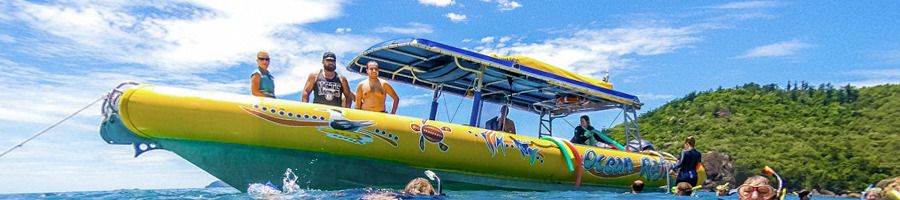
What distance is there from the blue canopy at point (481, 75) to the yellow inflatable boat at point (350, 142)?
0.12 ft

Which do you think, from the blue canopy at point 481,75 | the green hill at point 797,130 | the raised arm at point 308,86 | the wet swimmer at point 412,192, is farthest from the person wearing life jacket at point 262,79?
the green hill at point 797,130

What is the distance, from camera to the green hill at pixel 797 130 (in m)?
48.8

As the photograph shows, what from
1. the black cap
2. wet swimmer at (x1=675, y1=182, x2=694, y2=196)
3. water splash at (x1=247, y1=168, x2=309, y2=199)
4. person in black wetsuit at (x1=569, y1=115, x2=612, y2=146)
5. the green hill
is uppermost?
the green hill

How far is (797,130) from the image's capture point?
57031 millimetres

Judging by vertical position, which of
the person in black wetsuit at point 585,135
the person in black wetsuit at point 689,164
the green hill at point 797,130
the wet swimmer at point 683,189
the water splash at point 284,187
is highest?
the green hill at point 797,130

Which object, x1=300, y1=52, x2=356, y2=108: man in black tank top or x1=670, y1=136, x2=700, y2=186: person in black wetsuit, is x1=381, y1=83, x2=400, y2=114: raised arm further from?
x1=670, y1=136, x2=700, y2=186: person in black wetsuit

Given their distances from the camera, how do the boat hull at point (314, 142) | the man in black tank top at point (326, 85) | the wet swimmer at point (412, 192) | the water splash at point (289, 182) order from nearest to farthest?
the wet swimmer at point (412, 192) < the boat hull at point (314, 142) < the water splash at point (289, 182) < the man in black tank top at point (326, 85)

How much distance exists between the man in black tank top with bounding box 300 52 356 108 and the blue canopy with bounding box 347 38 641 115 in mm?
1473

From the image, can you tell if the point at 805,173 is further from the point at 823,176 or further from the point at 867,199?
the point at 867,199

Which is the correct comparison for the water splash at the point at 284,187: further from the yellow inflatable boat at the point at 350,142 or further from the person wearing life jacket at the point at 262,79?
the person wearing life jacket at the point at 262,79

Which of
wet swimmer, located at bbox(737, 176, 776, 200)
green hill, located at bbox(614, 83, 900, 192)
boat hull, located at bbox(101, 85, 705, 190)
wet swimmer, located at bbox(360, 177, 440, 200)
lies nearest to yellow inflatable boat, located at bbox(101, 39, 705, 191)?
boat hull, located at bbox(101, 85, 705, 190)

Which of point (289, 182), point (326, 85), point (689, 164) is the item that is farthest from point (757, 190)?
point (689, 164)

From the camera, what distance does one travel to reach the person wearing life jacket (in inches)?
298

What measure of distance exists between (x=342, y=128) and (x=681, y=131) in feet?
187
